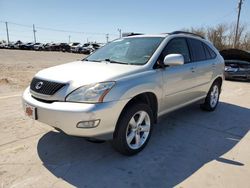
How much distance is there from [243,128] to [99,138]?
3.21 meters

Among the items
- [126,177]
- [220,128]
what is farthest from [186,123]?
[126,177]

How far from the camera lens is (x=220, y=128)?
481 centimetres

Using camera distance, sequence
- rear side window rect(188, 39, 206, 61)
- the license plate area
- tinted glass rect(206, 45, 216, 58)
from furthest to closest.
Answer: tinted glass rect(206, 45, 216, 58) → rear side window rect(188, 39, 206, 61) → the license plate area

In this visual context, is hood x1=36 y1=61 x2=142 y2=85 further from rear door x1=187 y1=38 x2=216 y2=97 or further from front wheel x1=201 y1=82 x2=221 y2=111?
front wheel x1=201 y1=82 x2=221 y2=111

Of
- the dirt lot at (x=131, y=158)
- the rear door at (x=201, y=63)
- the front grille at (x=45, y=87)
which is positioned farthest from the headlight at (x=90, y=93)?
the rear door at (x=201, y=63)

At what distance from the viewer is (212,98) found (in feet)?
19.3

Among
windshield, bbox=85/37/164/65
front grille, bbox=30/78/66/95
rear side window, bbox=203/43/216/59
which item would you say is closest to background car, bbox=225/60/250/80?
rear side window, bbox=203/43/216/59

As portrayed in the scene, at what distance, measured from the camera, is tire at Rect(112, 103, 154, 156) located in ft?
10.7

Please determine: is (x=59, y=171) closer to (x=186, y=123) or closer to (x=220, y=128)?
(x=186, y=123)

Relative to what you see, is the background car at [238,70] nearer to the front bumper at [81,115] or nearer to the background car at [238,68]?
the background car at [238,68]

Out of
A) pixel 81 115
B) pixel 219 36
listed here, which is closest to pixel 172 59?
pixel 81 115

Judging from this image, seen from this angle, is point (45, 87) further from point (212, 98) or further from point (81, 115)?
point (212, 98)

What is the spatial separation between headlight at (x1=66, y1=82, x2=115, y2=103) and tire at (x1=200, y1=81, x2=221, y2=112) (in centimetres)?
339

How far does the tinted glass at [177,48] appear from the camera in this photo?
410cm
